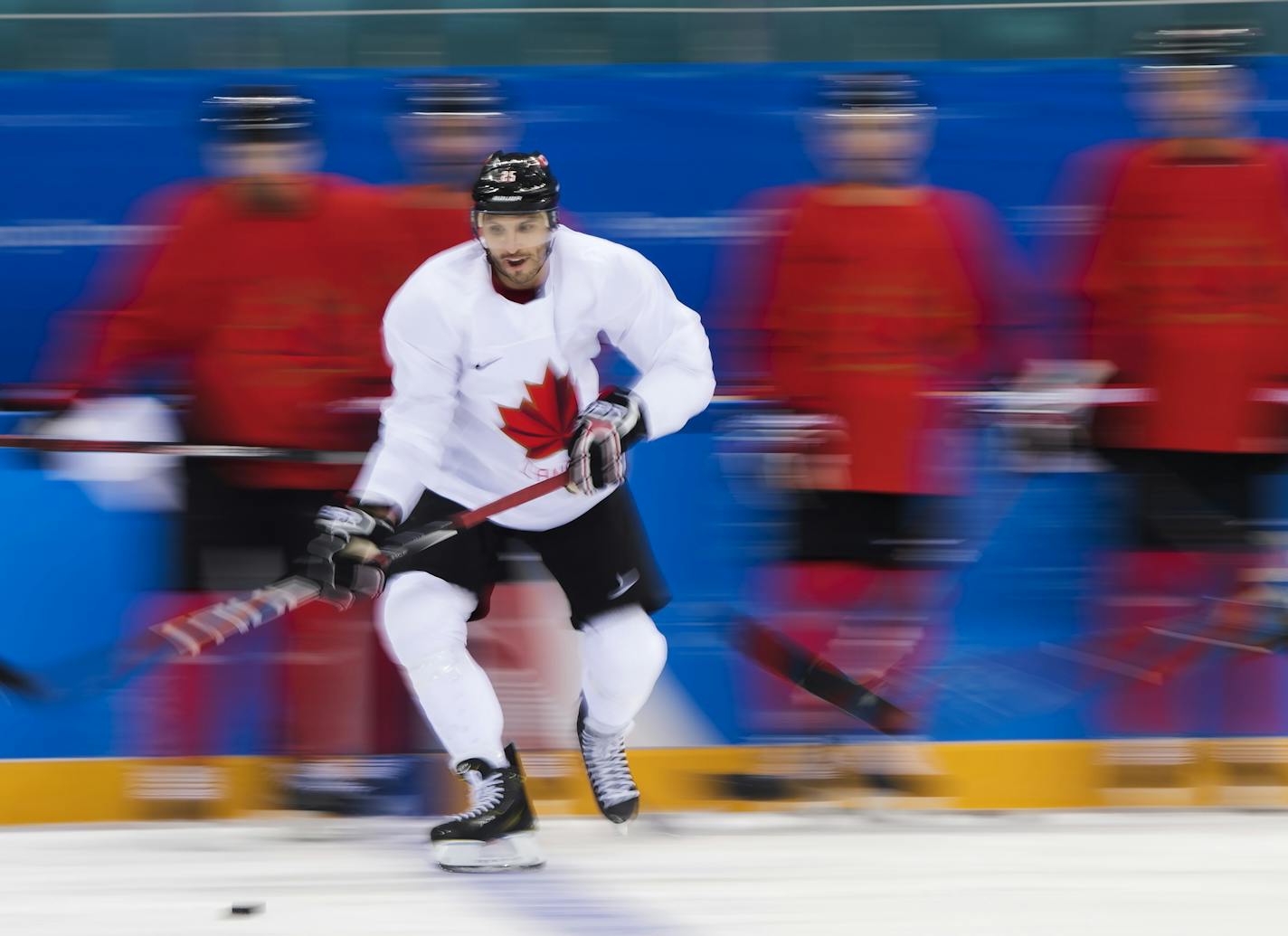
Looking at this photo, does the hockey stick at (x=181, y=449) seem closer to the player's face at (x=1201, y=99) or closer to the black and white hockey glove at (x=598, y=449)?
the black and white hockey glove at (x=598, y=449)

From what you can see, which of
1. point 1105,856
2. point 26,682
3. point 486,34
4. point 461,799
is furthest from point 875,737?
point 486,34

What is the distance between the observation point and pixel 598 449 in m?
2.94

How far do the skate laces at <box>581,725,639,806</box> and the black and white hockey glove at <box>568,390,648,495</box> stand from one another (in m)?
0.48

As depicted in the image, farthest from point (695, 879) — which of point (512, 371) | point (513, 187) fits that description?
point (513, 187)

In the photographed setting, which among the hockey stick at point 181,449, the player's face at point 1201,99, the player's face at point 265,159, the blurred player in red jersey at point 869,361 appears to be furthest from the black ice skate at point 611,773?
the player's face at point 1201,99

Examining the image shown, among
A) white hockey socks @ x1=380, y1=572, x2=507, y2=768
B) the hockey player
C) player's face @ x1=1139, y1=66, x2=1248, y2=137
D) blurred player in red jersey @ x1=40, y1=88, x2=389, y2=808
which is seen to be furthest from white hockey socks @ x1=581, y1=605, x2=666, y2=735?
player's face @ x1=1139, y1=66, x2=1248, y2=137

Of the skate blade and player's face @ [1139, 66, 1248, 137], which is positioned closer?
the skate blade

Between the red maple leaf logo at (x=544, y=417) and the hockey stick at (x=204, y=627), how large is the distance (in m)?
0.07

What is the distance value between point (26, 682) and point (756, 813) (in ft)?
4.32

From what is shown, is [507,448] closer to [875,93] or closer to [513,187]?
[513,187]

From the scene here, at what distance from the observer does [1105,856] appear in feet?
10.4

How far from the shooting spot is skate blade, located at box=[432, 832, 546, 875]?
309 cm

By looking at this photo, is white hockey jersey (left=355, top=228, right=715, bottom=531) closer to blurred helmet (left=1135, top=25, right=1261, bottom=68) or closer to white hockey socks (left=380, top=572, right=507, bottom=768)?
white hockey socks (left=380, top=572, right=507, bottom=768)

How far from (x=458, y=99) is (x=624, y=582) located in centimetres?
95
